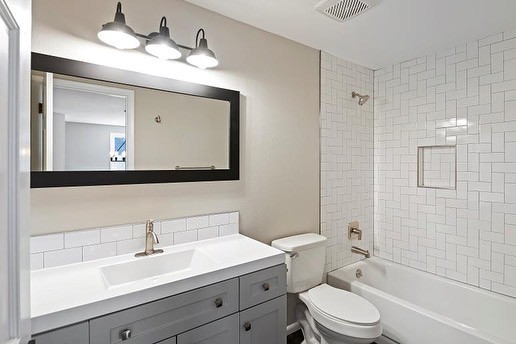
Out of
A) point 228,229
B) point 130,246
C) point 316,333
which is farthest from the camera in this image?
point 316,333

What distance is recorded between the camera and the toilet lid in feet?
5.41

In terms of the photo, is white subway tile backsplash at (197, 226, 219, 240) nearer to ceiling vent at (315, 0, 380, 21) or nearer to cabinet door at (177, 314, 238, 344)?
cabinet door at (177, 314, 238, 344)

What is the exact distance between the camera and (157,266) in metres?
1.46

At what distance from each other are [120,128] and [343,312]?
176cm

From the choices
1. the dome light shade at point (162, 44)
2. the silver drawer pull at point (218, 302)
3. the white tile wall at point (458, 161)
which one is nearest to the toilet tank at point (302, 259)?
the silver drawer pull at point (218, 302)

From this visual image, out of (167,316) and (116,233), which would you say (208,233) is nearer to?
(116,233)

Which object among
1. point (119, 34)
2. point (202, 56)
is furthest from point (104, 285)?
point (202, 56)

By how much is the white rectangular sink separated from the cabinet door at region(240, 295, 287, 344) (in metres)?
0.34

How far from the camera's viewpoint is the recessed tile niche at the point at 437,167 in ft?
7.70

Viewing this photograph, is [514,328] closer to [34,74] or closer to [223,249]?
[223,249]

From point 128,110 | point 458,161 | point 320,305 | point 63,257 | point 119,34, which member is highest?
point 119,34

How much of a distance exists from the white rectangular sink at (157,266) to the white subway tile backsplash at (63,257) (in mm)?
162

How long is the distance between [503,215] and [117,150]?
2.76 meters

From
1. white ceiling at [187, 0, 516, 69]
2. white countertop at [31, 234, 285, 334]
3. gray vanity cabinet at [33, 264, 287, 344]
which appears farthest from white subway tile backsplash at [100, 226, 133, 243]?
white ceiling at [187, 0, 516, 69]
